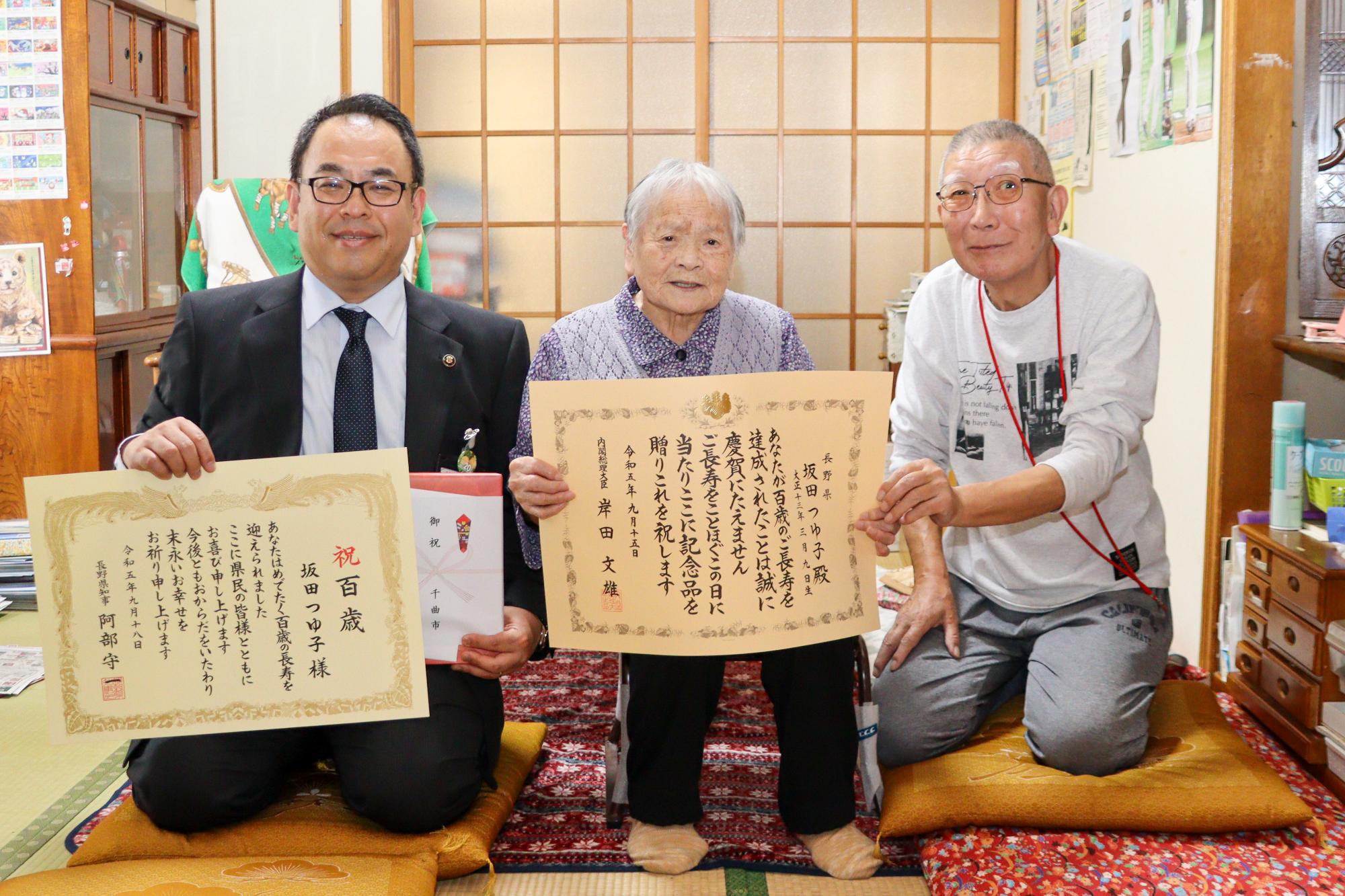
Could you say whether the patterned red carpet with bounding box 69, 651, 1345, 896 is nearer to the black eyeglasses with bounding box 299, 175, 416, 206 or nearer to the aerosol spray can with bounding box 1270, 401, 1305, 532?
the aerosol spray can with bounding box 1270, 401, 1305, 532

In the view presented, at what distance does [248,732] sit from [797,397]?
0.94 meters

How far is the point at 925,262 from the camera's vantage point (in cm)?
472

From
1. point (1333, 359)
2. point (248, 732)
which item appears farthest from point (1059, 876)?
point (1333, 359)

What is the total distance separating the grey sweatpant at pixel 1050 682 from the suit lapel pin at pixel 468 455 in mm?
786

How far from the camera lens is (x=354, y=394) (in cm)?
166

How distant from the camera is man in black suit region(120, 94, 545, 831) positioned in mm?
1567

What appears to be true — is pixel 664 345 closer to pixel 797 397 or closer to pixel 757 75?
pixel 797 397

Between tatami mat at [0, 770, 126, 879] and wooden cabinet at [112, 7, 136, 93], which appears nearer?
tatami mat at [0, 770, 126, 879]

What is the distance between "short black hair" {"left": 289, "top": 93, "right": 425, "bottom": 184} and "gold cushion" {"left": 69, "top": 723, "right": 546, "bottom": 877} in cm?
96

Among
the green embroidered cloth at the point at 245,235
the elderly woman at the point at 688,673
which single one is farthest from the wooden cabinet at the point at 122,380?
the elderly woman at the point at 688,673

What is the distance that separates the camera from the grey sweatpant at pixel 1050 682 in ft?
5.58

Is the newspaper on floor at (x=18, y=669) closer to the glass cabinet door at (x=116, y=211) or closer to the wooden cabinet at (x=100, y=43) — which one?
the glass cabinet door at (x=116, y=211)

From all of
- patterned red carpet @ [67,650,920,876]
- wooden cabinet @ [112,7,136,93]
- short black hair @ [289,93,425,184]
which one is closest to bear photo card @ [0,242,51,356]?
wooden cabinet @ [112,7,136,93]

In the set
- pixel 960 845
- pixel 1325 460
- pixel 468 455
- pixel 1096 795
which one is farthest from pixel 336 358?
pixel 1325 460
